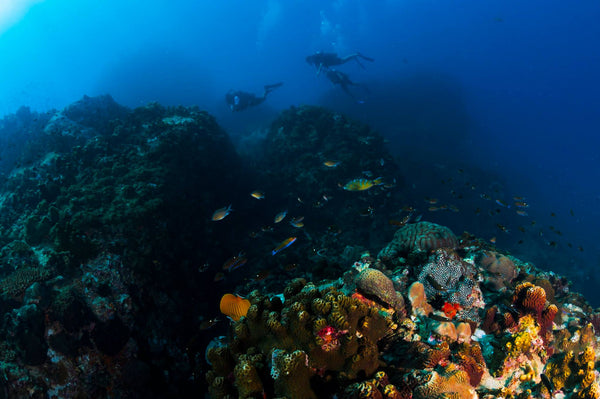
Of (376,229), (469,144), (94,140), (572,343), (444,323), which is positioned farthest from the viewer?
(469,144)

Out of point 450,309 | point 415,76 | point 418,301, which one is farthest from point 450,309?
point 415,76

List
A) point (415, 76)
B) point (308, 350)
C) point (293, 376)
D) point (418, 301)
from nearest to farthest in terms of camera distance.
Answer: point (293, 376)
point (308, 350)
point (418, 301)
point (415, 76)

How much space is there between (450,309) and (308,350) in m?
2.70

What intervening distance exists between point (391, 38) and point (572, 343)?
306 feet

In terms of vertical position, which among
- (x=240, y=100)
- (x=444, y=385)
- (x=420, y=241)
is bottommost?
(x=420, y=241)

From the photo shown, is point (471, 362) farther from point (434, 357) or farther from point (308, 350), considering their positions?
point (308, 350)

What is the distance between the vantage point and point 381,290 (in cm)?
396

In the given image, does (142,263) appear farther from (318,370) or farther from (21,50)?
(21,50)

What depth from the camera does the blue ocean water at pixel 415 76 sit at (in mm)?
29734

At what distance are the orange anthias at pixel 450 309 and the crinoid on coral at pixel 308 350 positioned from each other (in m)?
1.67

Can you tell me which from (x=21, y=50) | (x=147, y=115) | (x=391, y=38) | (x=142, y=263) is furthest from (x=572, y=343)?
(x=21, y=50)

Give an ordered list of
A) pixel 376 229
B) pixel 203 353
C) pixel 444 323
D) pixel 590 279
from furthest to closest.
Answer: pixel 590 279, pixel 376 229, pixel 203 353, pixel 444 323

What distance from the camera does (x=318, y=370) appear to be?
2719 millimetres

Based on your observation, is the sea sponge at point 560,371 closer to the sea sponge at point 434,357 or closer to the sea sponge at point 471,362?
the sea sponge at point 471,362
